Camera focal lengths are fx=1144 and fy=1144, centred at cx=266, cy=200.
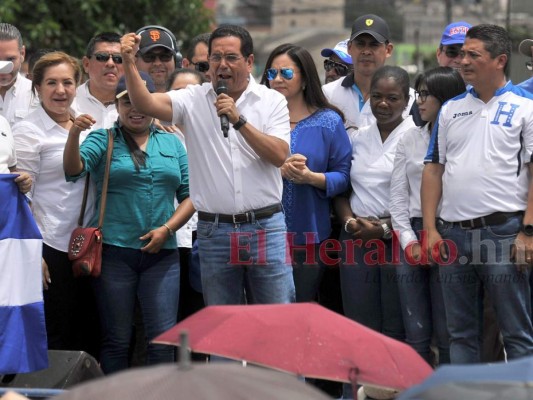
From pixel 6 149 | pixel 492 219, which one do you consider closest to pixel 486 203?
pixel 492 219

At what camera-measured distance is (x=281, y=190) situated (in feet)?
22.2

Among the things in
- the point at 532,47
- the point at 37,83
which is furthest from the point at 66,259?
the point at 532,47

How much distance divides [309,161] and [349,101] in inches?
37.1

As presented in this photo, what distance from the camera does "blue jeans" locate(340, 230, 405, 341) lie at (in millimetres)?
7336

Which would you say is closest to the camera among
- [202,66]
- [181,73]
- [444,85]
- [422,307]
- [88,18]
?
[422,307]

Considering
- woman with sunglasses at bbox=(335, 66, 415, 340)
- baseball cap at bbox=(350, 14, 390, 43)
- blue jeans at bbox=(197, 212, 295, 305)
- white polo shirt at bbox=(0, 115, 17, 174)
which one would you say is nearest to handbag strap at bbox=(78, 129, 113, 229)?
white polo shirt at bbox=(0, 115, 17, 174)

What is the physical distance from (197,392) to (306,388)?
39cm

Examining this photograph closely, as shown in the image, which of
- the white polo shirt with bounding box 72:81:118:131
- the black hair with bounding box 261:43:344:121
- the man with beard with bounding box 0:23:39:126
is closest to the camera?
the black hair with bounding box 261:43:344:121

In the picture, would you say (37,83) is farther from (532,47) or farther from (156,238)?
(532,47)

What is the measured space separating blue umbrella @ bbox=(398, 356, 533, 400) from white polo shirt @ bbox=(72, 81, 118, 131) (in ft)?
14.1

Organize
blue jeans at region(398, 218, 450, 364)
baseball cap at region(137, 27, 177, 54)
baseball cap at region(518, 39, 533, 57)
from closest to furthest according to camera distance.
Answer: blue jeans at region(398, 218, 450, 364) < baseball cap at region(518, 39, 533, 57) < baseball cap at region(137, 27, 177, 54)

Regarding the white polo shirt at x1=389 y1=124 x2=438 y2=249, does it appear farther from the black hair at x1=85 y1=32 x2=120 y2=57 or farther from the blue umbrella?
the blue umbrella

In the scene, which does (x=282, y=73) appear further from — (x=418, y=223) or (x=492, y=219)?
(x=492, y=219)

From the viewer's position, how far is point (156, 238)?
277 inches
